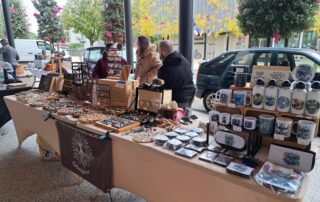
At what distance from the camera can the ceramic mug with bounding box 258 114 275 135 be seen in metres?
1.07


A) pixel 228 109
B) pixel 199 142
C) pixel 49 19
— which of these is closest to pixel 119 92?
pixel 199 142

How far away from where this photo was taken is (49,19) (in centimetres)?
895

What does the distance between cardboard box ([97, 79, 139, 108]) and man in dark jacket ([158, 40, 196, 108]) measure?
443mm

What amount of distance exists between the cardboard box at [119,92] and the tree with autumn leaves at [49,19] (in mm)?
8240

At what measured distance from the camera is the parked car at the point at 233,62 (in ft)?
10.8

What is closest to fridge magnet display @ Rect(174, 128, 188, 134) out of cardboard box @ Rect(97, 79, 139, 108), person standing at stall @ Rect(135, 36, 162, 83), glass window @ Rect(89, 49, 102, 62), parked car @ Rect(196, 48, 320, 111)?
cardboard box @ Rect(97, 79, 139, 108)

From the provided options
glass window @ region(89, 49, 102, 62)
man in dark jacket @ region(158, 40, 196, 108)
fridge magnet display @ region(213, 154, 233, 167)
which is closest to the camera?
fridge magnet display @ region(213, 154, 233, 167)

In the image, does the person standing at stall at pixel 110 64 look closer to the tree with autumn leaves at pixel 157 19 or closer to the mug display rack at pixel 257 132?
the mug display rack at pixel 257 132

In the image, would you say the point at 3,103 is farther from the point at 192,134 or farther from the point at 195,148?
the point at 195,148

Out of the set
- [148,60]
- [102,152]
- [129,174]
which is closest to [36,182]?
[102,152]

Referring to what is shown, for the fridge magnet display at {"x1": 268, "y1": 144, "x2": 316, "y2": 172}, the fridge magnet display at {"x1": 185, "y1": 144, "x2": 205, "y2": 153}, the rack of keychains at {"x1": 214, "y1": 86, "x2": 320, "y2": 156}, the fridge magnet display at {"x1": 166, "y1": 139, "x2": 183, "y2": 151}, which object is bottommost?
the fridge magnet display at {"x1": 185, "y1": 144, "x2": 205, "y2": 153}

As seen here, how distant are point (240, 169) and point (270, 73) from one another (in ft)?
1.59

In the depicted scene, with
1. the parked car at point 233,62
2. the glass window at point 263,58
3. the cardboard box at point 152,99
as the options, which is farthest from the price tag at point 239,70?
the glass window at point 263,58

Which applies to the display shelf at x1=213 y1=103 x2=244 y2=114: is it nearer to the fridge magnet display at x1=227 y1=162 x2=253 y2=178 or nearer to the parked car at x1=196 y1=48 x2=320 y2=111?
the fridge magnet display at x1=227 y1=162 x2=253 y2=178
